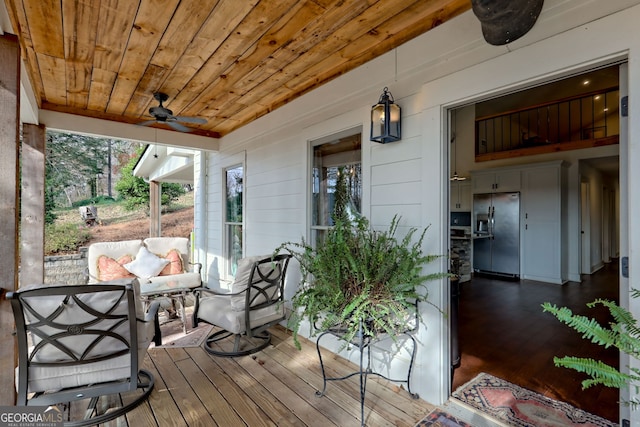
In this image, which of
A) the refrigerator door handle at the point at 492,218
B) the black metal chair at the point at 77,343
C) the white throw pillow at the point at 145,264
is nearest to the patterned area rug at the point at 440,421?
the black metal chair at the point at 77,343

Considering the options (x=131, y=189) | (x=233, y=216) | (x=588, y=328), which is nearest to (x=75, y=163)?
(x=131, y=189)

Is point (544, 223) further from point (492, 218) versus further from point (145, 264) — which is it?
point (145, 264)

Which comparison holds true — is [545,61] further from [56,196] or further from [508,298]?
[56,196]

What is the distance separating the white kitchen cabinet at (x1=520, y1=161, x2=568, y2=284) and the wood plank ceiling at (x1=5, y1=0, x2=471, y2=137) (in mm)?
5439

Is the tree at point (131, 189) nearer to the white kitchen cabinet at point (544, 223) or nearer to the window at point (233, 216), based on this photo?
the window at point (233, 216)

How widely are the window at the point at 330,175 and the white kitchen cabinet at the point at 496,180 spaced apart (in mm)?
5266

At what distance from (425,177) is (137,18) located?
2.34 meters

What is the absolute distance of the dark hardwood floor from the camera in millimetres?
2318

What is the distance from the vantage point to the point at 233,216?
512 centimetres

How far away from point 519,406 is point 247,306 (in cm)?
224

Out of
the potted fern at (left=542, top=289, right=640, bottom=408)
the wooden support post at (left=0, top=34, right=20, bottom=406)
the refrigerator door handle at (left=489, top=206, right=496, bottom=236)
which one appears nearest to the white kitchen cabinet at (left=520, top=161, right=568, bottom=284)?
the refrigerator door handle at (left=489, top=206, right=496, bottom=236)

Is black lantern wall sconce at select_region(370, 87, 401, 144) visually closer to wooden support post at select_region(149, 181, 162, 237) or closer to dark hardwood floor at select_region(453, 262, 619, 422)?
dark hardwood floor at select_region(453, 262, 619, 422)

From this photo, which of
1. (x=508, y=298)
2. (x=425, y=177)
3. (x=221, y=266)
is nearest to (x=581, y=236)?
(x=508, y=298)

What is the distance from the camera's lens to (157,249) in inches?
183
